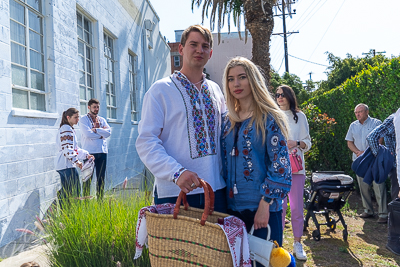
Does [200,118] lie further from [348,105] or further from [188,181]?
[348,105]

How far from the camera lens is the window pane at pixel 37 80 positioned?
571 cm

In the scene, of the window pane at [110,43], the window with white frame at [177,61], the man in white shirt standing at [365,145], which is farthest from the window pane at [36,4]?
Result: the window with white frame at [177,61]

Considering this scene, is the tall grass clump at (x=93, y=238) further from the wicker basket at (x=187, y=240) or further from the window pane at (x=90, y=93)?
the window pane at (x=90, y=93)

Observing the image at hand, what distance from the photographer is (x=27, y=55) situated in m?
5.55

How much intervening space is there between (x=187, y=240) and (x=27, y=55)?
494cm

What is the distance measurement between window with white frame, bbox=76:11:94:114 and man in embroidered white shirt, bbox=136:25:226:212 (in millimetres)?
6048

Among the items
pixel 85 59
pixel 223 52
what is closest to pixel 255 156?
pixel 85 59

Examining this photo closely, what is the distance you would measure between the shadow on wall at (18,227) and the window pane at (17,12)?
2.68 metres

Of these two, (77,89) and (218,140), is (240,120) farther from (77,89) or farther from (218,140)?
(77,89)

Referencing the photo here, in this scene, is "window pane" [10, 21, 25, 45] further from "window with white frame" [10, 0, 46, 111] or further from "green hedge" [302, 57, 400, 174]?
"green hedge" [302, 57, 400, 174]

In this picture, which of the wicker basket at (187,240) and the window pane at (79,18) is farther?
the window pane at (79,18)

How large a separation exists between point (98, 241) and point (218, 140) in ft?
4.67

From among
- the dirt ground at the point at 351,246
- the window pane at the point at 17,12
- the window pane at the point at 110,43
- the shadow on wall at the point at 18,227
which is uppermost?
the window pane at the point at 110,43

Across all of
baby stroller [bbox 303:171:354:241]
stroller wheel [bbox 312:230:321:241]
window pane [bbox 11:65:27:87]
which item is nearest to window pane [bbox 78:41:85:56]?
window pane [bbox 11:65:27:87]
